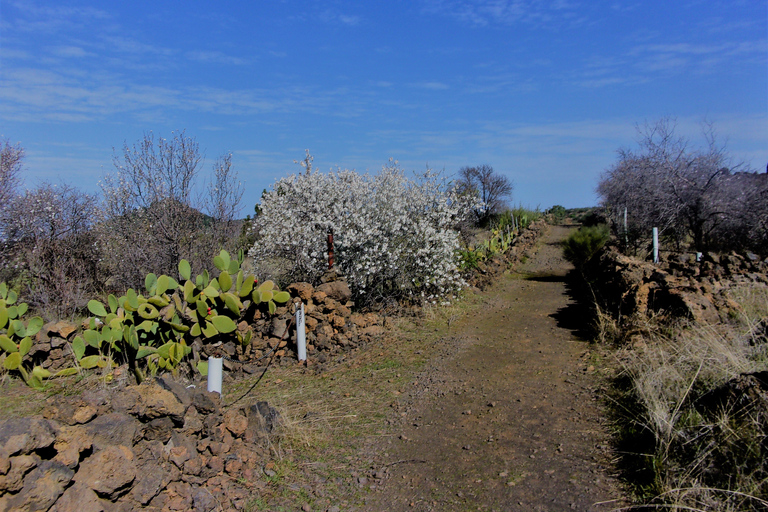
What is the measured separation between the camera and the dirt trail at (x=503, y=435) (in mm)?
3703

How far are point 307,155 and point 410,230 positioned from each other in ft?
9.39

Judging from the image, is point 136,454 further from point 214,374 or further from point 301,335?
point 301,335

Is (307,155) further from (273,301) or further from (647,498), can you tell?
(647,498)

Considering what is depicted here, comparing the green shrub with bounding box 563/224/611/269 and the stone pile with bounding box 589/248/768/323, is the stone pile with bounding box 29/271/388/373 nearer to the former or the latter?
the stone pile with bounding box 589/248/768/323

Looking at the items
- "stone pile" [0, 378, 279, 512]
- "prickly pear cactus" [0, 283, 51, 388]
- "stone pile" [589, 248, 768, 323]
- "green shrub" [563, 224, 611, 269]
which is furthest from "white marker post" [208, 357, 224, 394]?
"green shrub" [563, 224, 611, 269]

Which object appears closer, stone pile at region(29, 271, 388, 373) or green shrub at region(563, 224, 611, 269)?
stone pile at region(29, 271, 388, 373)

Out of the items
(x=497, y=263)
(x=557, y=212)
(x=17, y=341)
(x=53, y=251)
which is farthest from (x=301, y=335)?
(x=557, y=212)

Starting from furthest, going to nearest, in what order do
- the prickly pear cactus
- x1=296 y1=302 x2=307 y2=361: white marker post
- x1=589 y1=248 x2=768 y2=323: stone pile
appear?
x1=296 y1=302 x2=307 y2=361: white marker post
x1=589 y1=248 x2=768 y2=323: stone pile
the prickly pear cactus

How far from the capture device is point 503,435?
4.67 metres

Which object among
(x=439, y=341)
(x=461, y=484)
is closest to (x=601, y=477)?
(x=461, y=484)

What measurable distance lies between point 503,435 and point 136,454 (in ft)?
9.81

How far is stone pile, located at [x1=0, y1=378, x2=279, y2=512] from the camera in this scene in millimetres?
2859

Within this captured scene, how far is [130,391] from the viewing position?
152 inches

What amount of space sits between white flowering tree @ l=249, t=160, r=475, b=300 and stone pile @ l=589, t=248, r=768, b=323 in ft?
10.4
